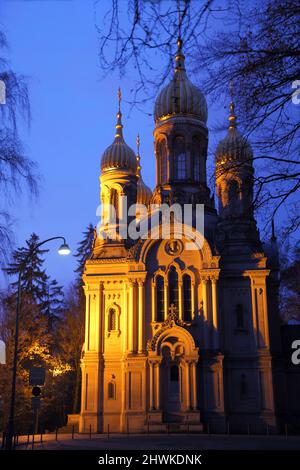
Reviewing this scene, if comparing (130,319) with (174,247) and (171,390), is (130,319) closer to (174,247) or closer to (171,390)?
(171,390)

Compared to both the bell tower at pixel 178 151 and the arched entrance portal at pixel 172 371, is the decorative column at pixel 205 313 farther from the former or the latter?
the bell tower at pixel 178 151

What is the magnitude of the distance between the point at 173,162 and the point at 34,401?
2933 centimetres

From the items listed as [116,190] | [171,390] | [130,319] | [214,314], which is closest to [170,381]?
[171,390]

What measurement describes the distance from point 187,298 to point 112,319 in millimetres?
5689

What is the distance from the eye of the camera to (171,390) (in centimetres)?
4003

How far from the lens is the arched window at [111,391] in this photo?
4175cm

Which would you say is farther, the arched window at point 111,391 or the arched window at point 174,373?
the arched window at point 111,391

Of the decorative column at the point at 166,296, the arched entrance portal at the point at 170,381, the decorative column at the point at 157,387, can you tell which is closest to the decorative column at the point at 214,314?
the arched entrance portal at the point at 170,381

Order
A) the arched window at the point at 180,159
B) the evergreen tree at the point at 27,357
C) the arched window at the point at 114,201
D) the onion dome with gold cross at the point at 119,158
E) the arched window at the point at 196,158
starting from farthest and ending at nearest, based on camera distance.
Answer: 1. the onion dome with gold cross at the point at 119,158
2. the arched window at the point at 114,201
3. the arched window at the point at 196,158
4. the arched window at the point at 180,159
5. the evergreen tree at the point at 27,357

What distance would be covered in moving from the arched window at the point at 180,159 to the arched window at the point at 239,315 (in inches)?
460

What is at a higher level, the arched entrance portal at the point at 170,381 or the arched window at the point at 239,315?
the arched window at the point at 239,315

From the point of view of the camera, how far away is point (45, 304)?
6431 centimetres
